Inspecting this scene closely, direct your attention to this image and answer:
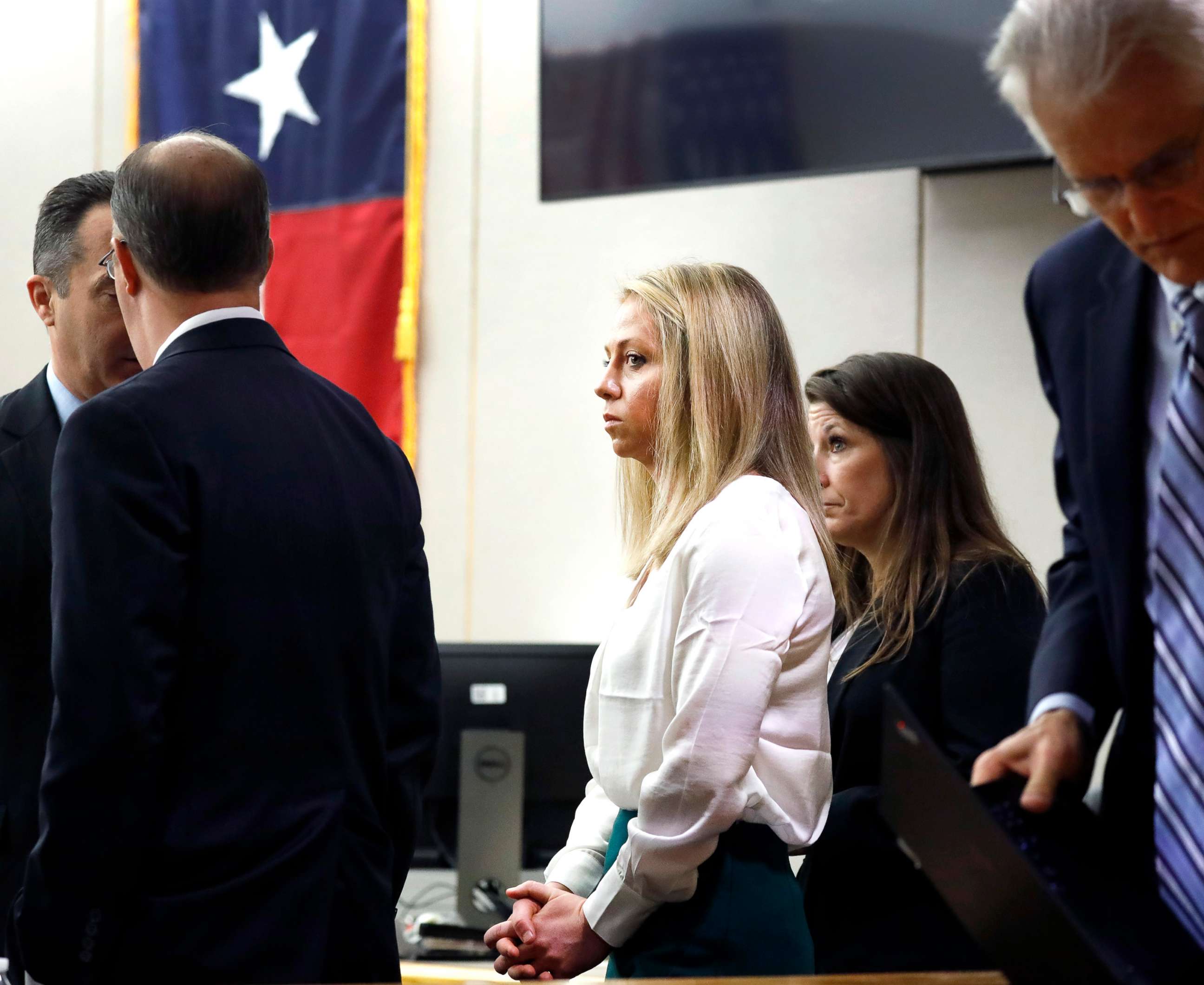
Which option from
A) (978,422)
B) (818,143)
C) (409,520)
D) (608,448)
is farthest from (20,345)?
(409,520)

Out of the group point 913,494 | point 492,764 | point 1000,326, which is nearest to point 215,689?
point 913,494

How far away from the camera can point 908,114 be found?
3.44 m

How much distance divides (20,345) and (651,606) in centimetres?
361

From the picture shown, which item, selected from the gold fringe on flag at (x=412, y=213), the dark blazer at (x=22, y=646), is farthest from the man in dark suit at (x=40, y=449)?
the gold fringe on flag at (x=412, y=213)

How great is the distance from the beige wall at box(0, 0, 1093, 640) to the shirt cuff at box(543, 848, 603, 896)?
2.17 metres

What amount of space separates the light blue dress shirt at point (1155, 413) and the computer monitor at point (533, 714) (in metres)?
1.86

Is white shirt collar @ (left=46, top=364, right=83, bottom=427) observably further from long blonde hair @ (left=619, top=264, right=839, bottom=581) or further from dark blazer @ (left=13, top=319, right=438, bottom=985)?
long blonde hair @ (left=619, top=264, right=839, bottom=581)

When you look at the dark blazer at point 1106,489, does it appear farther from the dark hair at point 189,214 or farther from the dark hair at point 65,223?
the dark hair at point 65,223

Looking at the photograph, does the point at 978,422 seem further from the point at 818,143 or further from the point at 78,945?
the point at 78,945

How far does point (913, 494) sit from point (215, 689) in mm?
1174

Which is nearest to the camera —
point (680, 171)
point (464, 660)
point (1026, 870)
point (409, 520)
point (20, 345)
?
point (1026, 870)

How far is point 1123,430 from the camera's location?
1.07 metres

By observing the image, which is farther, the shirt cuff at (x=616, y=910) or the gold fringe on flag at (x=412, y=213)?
the gold fringe on flag at (x=412, y=213)

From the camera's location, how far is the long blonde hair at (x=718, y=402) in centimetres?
175
